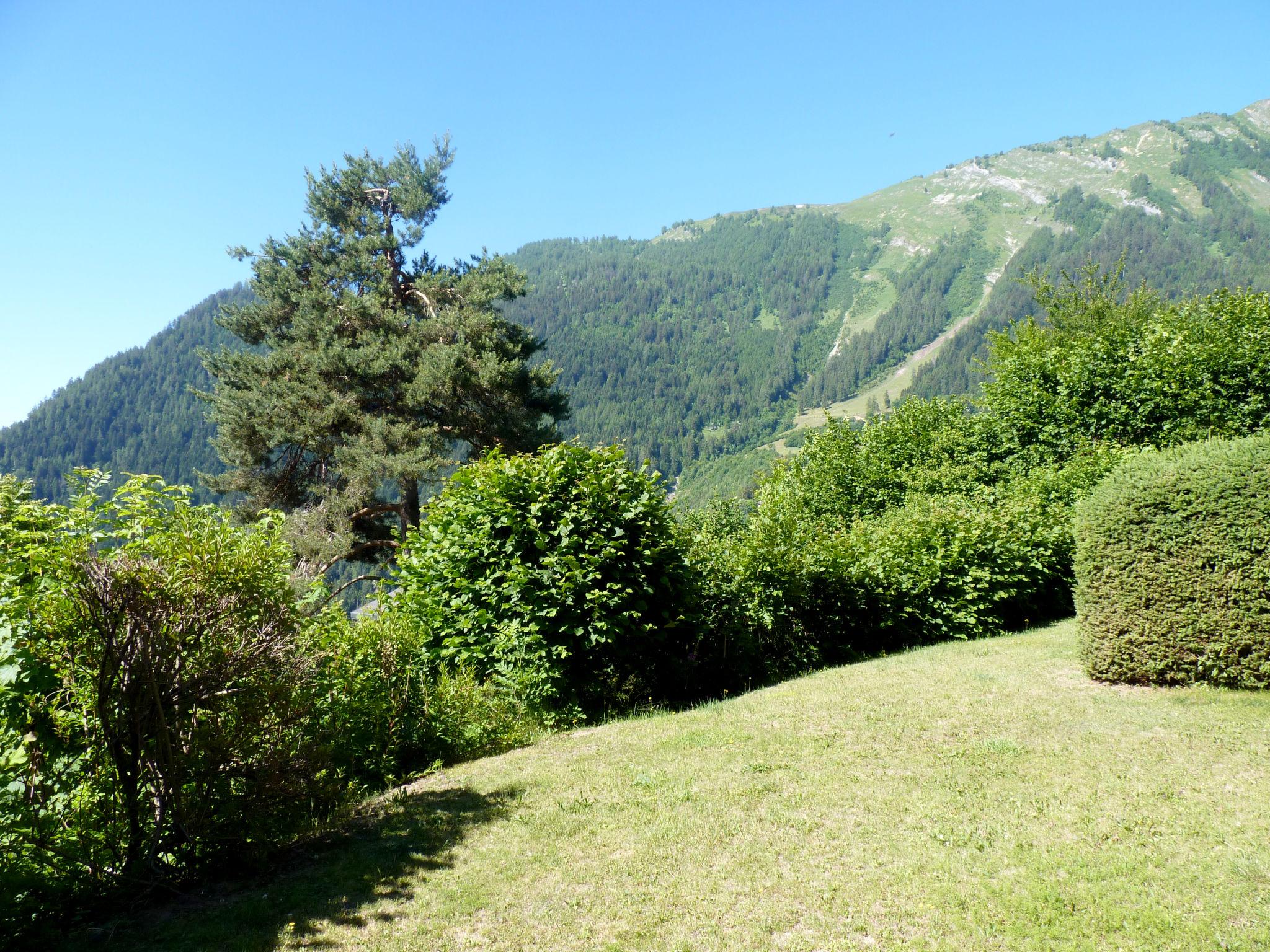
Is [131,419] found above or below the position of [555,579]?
above

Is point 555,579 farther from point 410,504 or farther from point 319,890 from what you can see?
point 410,504

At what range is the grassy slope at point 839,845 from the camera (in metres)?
3.44

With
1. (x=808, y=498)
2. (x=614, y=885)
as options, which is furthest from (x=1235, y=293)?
(x=614, y=885)

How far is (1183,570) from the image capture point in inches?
256

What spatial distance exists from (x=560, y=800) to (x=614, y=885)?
139 centimetres

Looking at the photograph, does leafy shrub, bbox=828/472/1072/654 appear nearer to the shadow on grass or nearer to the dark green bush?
the dark green bush

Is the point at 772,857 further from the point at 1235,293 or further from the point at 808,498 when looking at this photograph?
the point at 1235,293

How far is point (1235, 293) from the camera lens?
17.7 meters

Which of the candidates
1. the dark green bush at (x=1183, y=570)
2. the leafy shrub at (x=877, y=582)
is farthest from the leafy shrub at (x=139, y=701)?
the dark green bush at (x=1183, y=570)

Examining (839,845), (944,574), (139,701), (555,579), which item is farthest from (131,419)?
(839,845)

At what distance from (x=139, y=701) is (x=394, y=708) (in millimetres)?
2672

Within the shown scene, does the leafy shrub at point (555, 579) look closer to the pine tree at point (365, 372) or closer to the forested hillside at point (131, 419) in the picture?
the pine tree at point (365, 372)

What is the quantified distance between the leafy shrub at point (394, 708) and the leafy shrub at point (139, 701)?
0.63 meters

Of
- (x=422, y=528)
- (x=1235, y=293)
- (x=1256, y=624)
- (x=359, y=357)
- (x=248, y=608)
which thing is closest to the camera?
(x=248, y=608)
